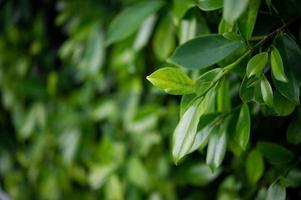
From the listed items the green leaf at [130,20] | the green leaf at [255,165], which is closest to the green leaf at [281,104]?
the green leaf at [255,165]

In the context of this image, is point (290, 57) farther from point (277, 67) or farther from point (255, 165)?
point (255, 165)

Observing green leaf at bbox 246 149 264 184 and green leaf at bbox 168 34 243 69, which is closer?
green leaf at bbox 168 34 243 69

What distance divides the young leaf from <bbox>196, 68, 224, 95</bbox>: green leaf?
0.24ft

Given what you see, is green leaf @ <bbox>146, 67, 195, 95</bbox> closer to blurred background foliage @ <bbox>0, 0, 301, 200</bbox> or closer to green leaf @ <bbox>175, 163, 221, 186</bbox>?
blurred background foliage @ <bbox>0, 0, 301, 200</bbox>

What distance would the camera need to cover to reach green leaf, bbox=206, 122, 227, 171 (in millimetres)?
770

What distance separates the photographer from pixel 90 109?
5.00ft

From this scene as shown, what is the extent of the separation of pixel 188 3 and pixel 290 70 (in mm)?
272

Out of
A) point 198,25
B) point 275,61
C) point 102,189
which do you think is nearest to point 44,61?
point 102,189

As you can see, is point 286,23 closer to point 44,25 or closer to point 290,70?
point 290,70

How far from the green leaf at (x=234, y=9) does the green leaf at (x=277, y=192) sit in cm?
32

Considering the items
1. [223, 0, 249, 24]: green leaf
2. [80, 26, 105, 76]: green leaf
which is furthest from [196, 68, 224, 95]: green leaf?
[80, 26, 105, 76]: green leaf

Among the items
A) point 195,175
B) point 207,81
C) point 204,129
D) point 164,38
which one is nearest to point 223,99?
point 204,129

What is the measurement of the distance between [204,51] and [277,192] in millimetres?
256

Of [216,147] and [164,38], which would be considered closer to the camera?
[216,147]
